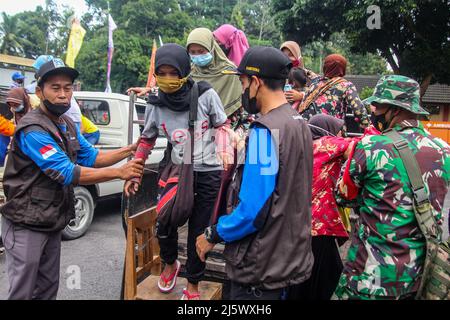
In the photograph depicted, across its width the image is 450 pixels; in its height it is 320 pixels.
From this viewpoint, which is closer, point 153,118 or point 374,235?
point 374,235

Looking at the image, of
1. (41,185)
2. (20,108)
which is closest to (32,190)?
(41,185)

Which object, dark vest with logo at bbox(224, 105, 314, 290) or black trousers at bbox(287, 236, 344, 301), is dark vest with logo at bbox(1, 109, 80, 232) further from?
black trousers at bbox(287, 236, 344, 301)

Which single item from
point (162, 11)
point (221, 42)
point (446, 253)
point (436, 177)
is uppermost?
point (162, 11)

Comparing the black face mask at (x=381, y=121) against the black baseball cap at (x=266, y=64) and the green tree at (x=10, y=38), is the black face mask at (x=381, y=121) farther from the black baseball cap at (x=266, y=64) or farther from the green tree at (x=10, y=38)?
the green tree at (x=10, y=38)

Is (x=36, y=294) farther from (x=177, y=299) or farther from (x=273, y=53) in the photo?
(x=273, y=53)

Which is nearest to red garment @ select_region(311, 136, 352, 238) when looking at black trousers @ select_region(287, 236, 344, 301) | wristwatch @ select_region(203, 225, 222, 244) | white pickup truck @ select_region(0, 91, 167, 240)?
black trousers @ select_region(287, 236, 344, 301)

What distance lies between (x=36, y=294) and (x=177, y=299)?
0.89 metres

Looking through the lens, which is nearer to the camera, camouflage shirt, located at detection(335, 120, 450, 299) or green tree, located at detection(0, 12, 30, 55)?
camouflage shirt, located at detection(335, 120, 450, 299)

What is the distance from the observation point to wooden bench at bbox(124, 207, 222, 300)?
8.33ft

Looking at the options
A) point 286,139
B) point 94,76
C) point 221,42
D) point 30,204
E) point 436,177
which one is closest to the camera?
point 286,139

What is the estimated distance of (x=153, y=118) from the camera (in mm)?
2596

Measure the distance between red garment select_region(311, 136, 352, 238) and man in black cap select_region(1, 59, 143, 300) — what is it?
116cm

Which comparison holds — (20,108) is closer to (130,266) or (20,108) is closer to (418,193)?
(130,266)

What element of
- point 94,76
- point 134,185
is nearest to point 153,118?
point 134,185
